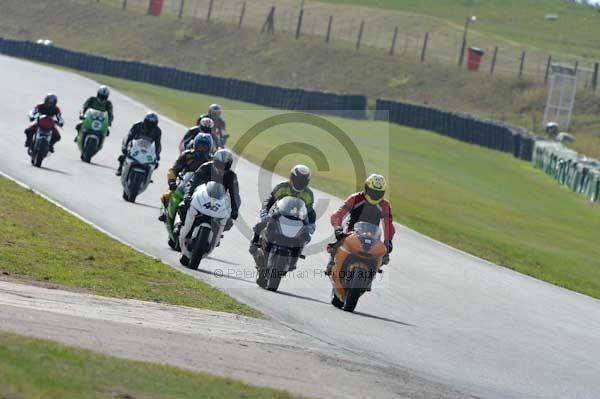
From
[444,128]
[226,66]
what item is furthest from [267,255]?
[226,66]

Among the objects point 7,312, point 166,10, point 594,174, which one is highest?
point 166,10

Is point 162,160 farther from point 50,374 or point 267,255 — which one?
point 50,374

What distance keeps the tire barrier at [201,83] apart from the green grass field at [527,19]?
1266 inches

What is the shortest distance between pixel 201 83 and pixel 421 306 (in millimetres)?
43800

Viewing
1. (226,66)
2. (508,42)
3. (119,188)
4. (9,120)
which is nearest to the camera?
(119,188)

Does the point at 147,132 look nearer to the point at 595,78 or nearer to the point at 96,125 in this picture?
the point at 96,125

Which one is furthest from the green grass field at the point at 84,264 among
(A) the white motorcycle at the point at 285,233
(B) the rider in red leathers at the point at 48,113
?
(B) the rider in red leathers at the point at 48,113

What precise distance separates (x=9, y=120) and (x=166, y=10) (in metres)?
57.8

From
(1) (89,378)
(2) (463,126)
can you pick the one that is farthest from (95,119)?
(2) (463,126)

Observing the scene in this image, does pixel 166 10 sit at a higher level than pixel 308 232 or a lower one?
higher

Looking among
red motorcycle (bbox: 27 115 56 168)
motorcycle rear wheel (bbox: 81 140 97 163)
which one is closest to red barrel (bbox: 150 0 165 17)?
motorcycle rear wheel (bbox: 81 140 97 163)

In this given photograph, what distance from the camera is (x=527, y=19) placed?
103m

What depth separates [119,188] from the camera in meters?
24.0

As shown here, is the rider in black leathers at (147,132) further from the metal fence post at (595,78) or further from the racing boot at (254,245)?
the metal fence post at (595,78)
